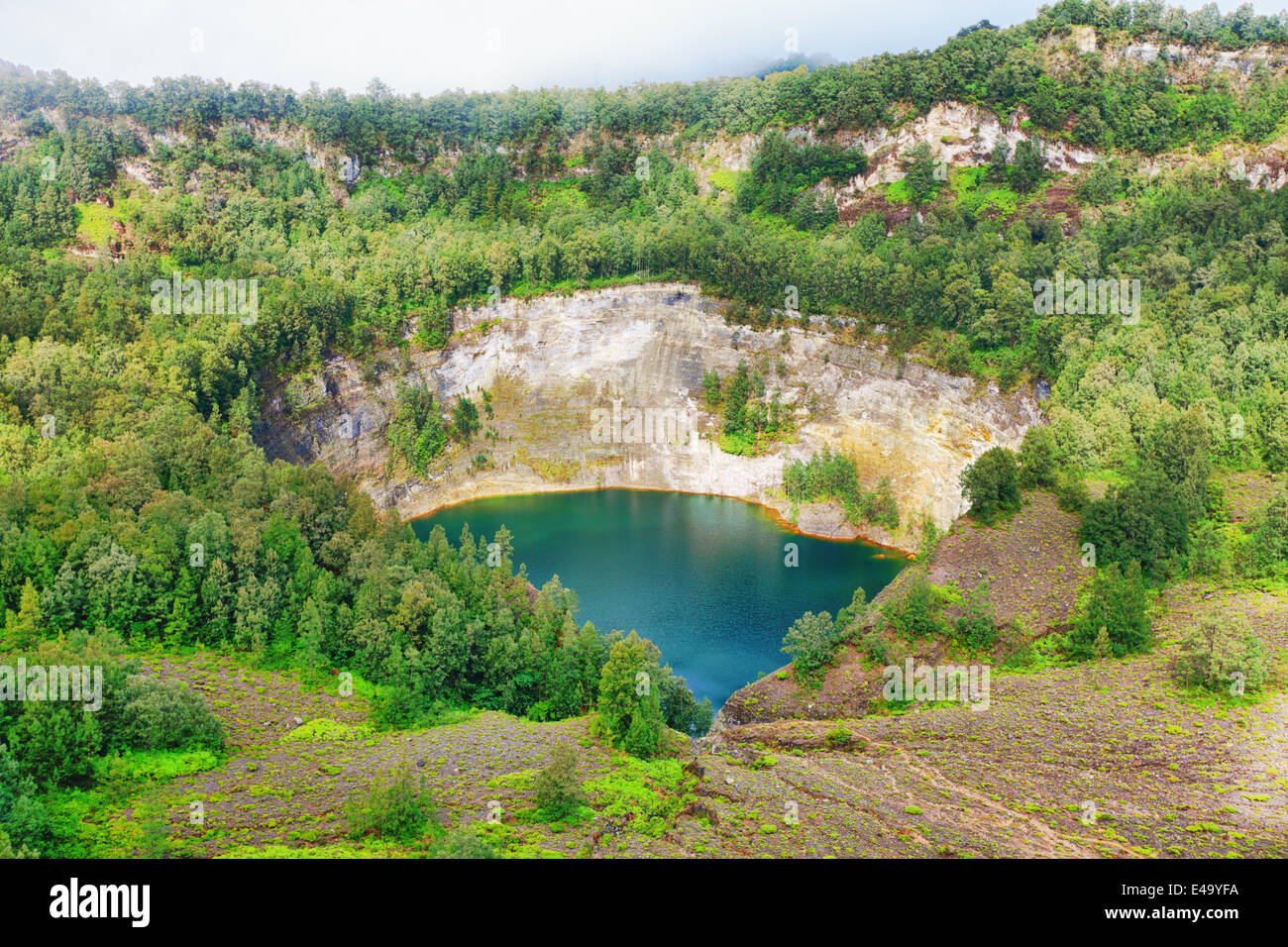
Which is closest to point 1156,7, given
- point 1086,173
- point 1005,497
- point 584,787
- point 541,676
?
point 1086,173

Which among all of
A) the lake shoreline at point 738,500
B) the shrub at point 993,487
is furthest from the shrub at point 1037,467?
the lake shoreline at point 738,500

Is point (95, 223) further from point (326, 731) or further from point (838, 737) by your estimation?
point (838, 737)

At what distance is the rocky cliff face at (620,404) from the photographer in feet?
238

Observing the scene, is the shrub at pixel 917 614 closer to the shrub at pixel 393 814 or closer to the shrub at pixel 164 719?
the shrub at pixel 393 814

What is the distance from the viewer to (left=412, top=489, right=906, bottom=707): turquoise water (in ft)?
173

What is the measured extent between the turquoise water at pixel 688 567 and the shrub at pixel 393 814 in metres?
23.2

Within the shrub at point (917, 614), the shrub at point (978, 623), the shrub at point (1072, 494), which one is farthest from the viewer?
the shrub at point (1072, 494)

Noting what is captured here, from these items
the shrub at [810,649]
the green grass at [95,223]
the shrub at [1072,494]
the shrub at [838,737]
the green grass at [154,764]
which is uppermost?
the green grass at [95,223]

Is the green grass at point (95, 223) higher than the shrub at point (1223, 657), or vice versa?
the green grass at point (95, 223)

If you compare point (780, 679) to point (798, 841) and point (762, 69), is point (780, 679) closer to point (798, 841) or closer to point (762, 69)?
point (798, 841)

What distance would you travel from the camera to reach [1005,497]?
51688mm

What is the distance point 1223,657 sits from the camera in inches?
1385

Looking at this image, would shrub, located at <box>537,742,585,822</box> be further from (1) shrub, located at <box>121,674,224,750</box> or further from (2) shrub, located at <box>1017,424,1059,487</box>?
(2) shrub, located at <box>1017,424,1059,487</box>

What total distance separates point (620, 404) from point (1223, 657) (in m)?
54.5
